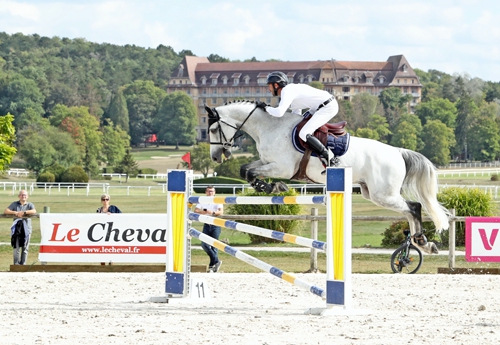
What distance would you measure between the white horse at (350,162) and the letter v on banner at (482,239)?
3794 millimetres

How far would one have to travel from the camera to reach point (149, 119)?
586 ft

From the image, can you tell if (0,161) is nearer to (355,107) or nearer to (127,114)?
(355,107)

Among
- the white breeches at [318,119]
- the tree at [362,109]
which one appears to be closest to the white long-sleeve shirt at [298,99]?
the white breeches at [318,119]

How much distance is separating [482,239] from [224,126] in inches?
240

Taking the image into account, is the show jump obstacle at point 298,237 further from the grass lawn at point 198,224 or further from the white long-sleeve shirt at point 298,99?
the grass lawn at point 198,224

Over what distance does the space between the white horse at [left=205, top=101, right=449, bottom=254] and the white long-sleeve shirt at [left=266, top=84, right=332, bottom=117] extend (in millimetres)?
160

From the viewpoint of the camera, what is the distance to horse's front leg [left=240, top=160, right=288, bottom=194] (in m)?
9.60

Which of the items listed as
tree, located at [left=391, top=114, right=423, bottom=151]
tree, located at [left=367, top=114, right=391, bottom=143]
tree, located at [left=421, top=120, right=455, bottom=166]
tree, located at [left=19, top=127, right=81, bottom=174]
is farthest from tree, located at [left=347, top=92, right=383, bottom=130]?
tree, located at [left=19, top=127, right=81, bottom=174]

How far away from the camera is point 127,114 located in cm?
17738

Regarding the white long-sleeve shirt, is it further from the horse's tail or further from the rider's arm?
A: the horse's tail

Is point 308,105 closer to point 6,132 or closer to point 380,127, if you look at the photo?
point 6,132

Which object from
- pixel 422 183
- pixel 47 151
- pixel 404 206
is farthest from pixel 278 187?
pixel 47 151

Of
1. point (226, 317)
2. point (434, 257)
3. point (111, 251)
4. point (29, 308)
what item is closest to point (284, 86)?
point (226, 317)

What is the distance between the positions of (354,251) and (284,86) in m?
10.3
